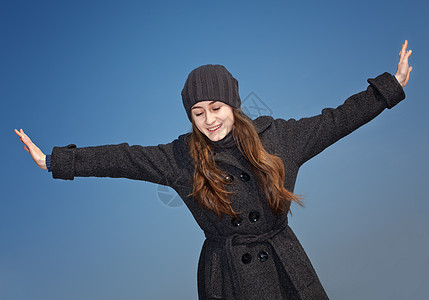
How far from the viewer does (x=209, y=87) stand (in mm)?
2371

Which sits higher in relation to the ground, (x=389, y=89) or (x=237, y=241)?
(x=389, y=89)

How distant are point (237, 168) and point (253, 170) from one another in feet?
0.29

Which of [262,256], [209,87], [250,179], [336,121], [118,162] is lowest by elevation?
[262,256]

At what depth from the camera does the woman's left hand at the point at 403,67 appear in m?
2.45

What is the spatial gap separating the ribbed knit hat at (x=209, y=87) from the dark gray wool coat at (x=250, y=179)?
23cm

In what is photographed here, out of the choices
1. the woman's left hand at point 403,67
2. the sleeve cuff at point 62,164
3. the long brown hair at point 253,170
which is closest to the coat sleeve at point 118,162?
the sleeve cuff at point 62,164

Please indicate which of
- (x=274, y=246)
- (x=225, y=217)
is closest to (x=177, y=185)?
(x=225, y=217)

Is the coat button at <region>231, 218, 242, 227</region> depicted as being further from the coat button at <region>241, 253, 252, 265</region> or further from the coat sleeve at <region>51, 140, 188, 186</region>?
the coat sleeve at <region>51, 140, 188, 186</region>

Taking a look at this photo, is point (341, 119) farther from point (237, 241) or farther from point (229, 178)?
point (237, 241)

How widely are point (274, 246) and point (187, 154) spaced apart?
0.69 m

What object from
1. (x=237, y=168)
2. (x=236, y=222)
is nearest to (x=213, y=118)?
(x=237, y=168)

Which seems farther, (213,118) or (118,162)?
(118,162)

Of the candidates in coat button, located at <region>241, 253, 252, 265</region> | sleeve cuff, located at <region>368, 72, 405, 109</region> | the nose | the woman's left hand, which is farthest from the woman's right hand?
the woman's left hand

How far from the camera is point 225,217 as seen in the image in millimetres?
2373
